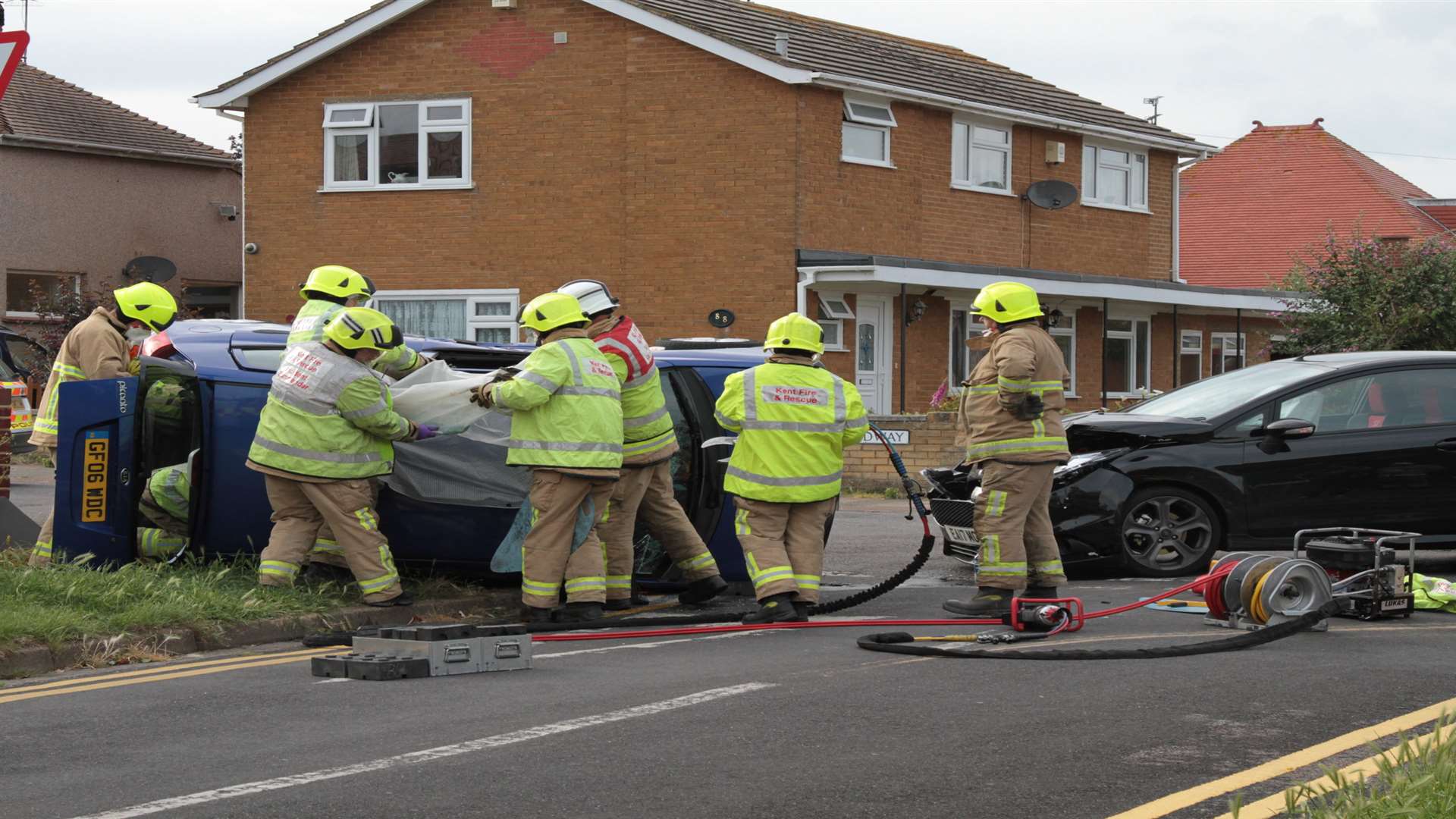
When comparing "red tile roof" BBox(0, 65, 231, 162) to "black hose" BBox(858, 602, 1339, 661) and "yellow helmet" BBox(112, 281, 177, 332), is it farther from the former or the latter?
"black hose" BBox(858, 602, 1339, 661)

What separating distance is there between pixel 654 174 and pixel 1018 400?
17305 millimetres

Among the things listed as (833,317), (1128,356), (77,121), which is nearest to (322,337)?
(833,317)

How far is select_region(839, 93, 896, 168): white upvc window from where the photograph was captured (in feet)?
86.8

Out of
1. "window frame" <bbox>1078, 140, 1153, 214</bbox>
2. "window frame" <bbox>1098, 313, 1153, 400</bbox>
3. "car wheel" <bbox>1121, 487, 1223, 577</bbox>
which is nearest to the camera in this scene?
"car wheel" <bbox>1121, 487, 1223, 577</bbox>

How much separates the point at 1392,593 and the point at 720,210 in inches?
684

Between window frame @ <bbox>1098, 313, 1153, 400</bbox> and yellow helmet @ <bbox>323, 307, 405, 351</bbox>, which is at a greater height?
window frame @ <bbox>1098, 313, 1153, 400</bbox>

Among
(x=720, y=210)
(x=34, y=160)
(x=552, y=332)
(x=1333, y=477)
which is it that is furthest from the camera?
(x=34, y=160)

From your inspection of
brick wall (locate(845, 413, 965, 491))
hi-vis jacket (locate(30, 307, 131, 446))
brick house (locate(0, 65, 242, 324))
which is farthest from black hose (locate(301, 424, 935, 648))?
brick house (locate(0, 65, 242, 324))

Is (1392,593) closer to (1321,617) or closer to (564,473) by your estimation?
(1321,617)

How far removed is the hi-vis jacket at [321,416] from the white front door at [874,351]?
18038mm

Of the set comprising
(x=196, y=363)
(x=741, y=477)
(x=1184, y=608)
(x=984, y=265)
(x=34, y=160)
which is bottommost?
(x=1184, y=608)

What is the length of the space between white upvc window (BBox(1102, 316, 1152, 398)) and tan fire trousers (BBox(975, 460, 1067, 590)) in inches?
871

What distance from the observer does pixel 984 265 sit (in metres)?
27.3

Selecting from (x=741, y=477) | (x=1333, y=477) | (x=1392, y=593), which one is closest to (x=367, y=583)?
(x=741, y=477)
